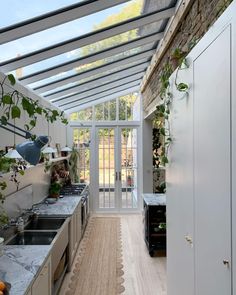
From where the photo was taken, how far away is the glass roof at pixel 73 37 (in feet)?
7.50

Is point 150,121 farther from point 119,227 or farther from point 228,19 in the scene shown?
point 228,19

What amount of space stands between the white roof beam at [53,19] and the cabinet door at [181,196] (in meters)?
0.97

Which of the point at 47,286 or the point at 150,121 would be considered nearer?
the point at 47,286

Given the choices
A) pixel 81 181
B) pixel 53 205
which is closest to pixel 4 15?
pixel 53 205

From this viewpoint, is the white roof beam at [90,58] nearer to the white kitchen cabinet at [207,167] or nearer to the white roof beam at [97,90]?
the white kitchen cabinet at [207,167]

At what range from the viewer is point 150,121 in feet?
23.9

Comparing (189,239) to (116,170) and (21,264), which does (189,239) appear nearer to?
(21,264)

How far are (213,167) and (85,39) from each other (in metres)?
2.24

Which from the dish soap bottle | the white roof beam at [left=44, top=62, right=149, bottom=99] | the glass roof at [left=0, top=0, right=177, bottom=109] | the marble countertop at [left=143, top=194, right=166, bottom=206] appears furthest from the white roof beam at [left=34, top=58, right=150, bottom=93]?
the marble countertop at [left=143, top=194, right=166, bottom=206]

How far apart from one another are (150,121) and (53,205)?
12.1ft

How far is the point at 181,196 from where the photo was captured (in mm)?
2166

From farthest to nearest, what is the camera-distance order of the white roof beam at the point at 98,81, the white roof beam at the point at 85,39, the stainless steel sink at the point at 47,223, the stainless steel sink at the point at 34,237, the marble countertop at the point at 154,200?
the white roof beam at the point at 98,81 → the marble countertop at the point at 154,200 → the stainless steel sink at the point at 47,223 → the stainless steel sink at the point at 34,237 → the white roof beam at the point at 85,39

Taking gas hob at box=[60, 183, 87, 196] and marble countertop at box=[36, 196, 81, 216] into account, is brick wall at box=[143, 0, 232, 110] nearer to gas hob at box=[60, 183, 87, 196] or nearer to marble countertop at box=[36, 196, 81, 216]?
marble countertop at box=[36, 196, 81, 216]

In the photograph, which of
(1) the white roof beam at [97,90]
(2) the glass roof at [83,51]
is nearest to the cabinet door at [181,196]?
(2) the glass roof at [83,51]
